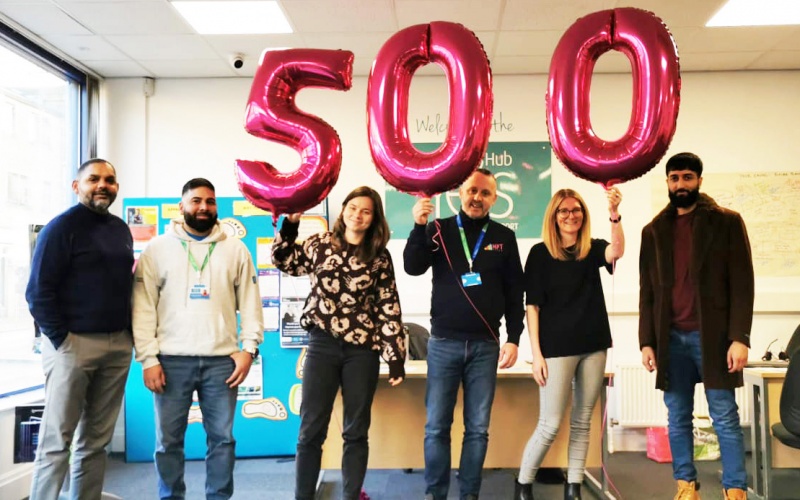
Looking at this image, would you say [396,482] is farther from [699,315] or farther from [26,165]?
[26,165]

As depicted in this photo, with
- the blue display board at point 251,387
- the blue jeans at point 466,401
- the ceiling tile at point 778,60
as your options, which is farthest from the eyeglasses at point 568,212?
the ceiling tile at point 778,60

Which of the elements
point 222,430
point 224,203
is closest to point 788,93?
point 224,203

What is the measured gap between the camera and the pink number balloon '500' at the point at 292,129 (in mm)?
1336

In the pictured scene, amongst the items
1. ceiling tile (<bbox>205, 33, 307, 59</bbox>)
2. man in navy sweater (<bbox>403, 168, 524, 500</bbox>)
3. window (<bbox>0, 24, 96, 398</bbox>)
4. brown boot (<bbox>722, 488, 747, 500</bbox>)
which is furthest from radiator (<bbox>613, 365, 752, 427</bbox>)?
window (<bbox>0, 24, 96, 398</bbox>)

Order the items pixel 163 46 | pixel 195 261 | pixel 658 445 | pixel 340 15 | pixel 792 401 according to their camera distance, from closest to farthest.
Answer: pixel 195 261, pixel 792 401, pixel 340 15, pixel 163 46, pixel 658 445

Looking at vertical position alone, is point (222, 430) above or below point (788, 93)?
below

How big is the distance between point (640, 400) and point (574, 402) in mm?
1672

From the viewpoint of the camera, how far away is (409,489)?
121 inches

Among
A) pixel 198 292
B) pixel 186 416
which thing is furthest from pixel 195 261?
pixel 186 416

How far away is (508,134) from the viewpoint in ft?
13.3

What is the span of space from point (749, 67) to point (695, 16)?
118 centimetres

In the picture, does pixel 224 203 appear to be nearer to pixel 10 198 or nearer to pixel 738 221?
pixel 10 198

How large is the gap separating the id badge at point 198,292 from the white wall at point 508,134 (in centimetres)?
184

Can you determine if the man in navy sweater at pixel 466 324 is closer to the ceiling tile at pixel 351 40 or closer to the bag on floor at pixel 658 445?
the ceiling tile at pixel 351 40
